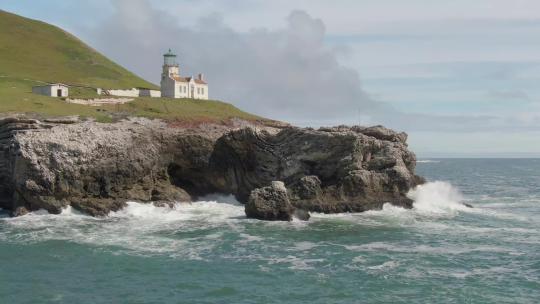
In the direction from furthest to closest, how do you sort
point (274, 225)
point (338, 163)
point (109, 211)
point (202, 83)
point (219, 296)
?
1. point (202, 83)
2. point (338, 163)
3. point (109, 211)
4. point (274, 225)
5. point (219, 296)

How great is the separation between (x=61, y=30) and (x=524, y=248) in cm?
13658

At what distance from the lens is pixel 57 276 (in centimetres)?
3800

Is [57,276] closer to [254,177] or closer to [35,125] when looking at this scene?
[35,125]

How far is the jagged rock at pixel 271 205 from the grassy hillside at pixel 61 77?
73.1ft

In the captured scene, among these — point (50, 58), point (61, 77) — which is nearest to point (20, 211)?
point (61, 77)

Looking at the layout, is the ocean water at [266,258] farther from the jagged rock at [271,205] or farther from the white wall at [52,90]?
the white wall at [52,90]

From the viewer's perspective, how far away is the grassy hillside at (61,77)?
7956 centimetres

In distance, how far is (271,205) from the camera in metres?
58.7

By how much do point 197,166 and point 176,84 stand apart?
34.8 metres

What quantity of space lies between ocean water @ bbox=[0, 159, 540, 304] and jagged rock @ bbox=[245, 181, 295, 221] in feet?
5.69

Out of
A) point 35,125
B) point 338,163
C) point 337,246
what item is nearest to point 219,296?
point 337,246

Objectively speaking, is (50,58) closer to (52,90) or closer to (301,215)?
(52,90)

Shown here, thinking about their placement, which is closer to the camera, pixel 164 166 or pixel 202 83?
pixel 164 166

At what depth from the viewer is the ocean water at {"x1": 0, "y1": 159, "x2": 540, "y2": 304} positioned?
34.2 metres
